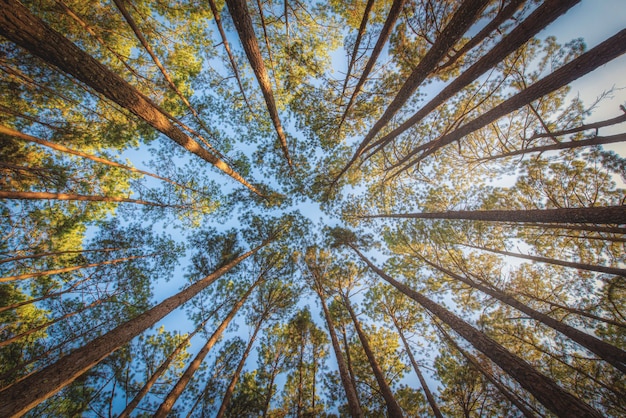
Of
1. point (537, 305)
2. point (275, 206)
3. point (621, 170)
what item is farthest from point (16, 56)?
point (537, 305)

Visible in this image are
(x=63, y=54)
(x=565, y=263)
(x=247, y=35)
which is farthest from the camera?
(x=565, y=263)

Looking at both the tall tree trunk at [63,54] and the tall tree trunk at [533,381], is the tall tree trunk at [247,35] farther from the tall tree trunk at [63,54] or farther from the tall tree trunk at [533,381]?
the tall tree trunk at [533,381]

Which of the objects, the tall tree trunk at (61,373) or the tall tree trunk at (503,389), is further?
the tall tree trunk at (503,389)

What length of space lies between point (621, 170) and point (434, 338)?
852 centimetres

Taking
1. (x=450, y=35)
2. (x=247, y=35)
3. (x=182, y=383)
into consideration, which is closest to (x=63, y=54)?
(x=247, y=35)

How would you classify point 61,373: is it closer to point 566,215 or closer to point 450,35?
point 450,35

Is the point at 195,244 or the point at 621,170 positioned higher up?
the point at 195,244

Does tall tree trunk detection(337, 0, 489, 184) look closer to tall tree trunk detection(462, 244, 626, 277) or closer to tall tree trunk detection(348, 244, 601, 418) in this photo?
tall tree trunk detection(348, 244, 601, 418)

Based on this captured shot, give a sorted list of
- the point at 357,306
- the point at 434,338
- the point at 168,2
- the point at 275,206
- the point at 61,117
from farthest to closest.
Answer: the point at 275,206, the point at 357,306, the point at 434,338, the point at 61,117, the point at 168,2

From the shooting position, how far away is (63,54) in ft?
8.55

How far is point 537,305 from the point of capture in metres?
8.67

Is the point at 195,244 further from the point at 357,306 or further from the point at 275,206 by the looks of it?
the point at 357,306

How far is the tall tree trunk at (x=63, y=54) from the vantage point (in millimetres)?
Result: 2193

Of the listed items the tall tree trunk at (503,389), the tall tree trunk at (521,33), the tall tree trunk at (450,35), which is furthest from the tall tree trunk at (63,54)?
the tall tree trunk at (503,389)
